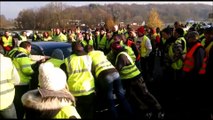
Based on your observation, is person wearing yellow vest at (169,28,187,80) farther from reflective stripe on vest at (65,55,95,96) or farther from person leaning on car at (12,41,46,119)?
person leaning on car at (12,41,46,119)


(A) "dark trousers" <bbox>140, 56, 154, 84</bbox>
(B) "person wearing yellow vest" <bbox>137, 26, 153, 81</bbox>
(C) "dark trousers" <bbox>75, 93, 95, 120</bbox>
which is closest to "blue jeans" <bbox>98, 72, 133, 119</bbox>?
(C) "dark trousers" <bbox>75, 93, 95, 120</bbox>

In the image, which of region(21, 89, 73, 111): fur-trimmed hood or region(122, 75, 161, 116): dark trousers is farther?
region(122, 75, 161, 116): dark trousers

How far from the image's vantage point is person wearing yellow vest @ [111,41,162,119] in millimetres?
7055

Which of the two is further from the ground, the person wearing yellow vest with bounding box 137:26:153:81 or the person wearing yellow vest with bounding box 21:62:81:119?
the person wearing yellow vest with bounding box 21:62:81:119

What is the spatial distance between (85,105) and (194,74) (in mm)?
2380

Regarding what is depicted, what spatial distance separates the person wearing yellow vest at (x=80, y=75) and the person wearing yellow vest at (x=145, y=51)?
4.95 meters

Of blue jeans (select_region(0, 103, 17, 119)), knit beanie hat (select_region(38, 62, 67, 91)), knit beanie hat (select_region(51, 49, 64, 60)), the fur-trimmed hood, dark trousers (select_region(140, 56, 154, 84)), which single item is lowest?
dark trousers (select_region(140, 56, 154, 84))

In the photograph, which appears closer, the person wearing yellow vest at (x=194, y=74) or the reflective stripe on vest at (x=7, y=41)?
the person wearing yellow vest at (x=194, y=74)

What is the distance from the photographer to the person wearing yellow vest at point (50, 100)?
3.01m

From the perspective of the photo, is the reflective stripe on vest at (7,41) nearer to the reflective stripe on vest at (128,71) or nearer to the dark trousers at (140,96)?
the dark trousers at (140,96)

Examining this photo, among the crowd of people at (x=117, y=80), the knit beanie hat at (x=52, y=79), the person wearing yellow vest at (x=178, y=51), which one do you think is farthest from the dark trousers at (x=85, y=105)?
the person wearing yellow vest at (x=178, y=51)

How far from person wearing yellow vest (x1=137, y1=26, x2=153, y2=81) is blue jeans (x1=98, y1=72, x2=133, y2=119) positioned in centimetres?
392

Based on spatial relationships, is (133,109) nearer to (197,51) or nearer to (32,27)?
(197,51)

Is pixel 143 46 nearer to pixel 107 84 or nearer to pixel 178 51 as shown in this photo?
pixel 178 51
